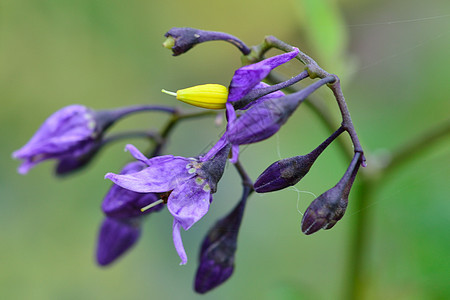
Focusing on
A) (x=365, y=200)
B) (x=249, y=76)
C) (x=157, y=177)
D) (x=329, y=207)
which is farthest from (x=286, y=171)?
(x=365, y=200)

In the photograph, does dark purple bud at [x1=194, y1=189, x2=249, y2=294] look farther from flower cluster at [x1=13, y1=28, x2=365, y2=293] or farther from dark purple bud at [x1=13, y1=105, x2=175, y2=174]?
dark purple bud at [x1=13, y1=105, x2=175, y2=174]

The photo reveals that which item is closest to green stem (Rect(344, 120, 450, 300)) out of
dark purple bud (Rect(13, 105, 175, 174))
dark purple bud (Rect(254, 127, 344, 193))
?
dark purple bud (Rect(13, 105, 175, 174))

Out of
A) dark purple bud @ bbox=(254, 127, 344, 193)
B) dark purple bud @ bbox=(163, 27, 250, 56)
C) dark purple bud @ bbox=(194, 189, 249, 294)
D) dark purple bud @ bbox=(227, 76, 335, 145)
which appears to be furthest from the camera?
dark purple bud @ bbox=(194, 189, 249, 294)

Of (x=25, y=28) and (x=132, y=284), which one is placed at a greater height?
(x=25, y=28)

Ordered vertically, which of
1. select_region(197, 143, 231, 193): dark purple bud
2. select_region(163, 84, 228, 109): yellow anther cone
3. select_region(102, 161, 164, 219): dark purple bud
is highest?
select_region(163, 84, 228, 109): yellow anther cone

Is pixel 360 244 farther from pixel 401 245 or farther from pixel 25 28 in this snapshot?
pixel 25 28

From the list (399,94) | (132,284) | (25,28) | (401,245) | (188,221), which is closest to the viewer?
(188,221)

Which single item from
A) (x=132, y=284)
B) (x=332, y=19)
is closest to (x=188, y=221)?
(x=332, y=19)
